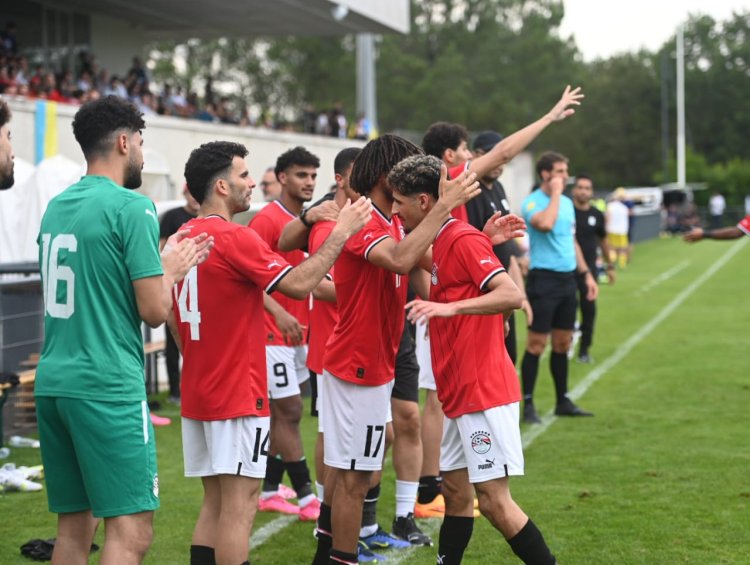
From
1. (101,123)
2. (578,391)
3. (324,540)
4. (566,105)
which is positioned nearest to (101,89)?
(578,391)

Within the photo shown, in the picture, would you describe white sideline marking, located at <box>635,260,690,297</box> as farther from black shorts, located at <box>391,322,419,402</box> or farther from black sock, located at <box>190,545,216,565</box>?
black sock, located at <box>190,545,216,565</box>

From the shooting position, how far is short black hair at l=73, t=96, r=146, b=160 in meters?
3.94

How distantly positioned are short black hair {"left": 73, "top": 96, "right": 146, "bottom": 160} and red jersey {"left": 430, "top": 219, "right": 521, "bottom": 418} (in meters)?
1.47

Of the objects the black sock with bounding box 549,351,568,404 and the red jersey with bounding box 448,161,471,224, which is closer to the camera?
the red jersey with bounding box 448,161,471,224

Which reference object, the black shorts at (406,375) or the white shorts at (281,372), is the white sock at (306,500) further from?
the black shorts at (406,375)

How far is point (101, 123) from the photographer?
3.94 meters

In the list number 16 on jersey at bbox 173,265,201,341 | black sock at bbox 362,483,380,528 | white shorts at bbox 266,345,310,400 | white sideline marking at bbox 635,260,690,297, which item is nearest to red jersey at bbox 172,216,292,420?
number 16 on jersey at bbox 173,265,201,341

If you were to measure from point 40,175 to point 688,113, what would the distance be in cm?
7732

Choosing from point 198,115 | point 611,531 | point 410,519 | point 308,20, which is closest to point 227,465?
point 410,519

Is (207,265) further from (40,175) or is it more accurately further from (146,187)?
(146,187)

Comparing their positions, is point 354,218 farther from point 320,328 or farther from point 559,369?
point 559,369

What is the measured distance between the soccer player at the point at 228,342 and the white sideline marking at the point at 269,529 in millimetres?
1513

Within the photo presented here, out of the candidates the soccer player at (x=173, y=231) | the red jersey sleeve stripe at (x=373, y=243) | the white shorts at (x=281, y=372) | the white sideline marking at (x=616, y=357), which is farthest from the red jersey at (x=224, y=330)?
the soccer player at (x=173, y=231)

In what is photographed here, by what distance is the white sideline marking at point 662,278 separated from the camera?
75.4 feet
